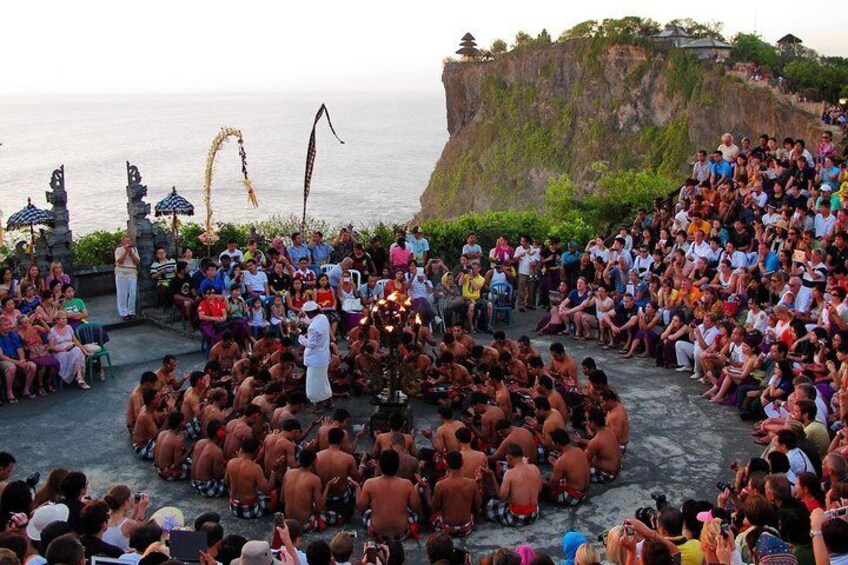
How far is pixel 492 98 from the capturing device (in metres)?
69.9

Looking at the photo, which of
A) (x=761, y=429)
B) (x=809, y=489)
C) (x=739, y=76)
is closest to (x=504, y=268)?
(x=761, y=429)

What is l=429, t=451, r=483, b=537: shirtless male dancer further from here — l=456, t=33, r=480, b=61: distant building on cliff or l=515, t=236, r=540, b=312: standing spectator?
l=456, t=33, r=480, b=61: distant building on cliff

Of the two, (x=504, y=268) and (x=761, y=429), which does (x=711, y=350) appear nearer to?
(x=761, y=429)

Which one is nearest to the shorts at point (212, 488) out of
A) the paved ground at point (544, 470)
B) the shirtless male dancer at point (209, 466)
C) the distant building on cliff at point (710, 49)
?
the shirtless male dancer at point (209, 466)

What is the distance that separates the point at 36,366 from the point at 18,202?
322 feet

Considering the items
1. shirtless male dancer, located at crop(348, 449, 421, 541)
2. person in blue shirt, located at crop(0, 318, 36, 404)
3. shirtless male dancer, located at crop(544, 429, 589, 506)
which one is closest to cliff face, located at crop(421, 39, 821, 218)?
shirtless male dancer, located at crop(544, 429, 589, 506)

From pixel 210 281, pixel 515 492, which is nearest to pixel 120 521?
pixel 515 492

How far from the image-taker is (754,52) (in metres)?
48.5

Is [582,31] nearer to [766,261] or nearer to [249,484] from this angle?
[766,261]

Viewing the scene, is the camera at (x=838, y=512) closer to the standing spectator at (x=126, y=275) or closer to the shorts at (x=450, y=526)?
the shorts at (x=450, y=526)

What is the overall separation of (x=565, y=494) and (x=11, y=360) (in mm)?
8662

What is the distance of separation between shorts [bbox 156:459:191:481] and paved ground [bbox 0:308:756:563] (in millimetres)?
118

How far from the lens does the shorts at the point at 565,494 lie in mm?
10750

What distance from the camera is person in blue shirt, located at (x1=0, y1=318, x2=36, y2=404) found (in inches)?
548
